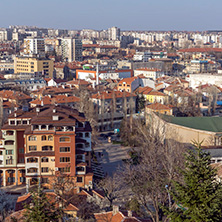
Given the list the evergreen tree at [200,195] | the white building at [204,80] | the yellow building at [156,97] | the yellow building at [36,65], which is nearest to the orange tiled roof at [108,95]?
the yellow building at [156,97]

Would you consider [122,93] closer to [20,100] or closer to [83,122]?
[20,100]

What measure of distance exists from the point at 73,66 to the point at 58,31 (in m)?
54.3

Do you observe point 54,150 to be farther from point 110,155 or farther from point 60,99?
point 60,99

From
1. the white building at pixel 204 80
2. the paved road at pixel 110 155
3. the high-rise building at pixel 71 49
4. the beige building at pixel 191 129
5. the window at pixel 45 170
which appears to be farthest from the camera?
the high-rise building at pixel 71 49

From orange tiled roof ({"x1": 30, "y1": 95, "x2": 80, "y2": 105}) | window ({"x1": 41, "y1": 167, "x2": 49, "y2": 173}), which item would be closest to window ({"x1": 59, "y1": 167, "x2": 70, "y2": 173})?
window ({"x1": 41, "y1": 167, "x2": 49, "y2": 173})

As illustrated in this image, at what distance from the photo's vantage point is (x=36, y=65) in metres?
28.0

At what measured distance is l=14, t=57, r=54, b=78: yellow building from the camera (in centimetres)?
2803

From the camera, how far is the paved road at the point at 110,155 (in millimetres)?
11530

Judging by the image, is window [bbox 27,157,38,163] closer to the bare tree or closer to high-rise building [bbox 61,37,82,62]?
the bare tree

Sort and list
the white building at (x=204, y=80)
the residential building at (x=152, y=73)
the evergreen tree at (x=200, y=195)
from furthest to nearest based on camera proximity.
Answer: the residential building at (x=152, y=73)
the white building at (x=204, y=80)
the evergreen tree at (x=200, y=195)

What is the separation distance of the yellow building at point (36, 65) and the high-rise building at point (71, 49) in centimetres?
1207

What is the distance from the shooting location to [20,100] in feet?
58.6

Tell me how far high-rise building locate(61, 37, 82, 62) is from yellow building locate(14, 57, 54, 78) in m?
12.1

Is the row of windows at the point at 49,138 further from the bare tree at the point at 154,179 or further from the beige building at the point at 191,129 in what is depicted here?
the beige building at the point at 191,129
